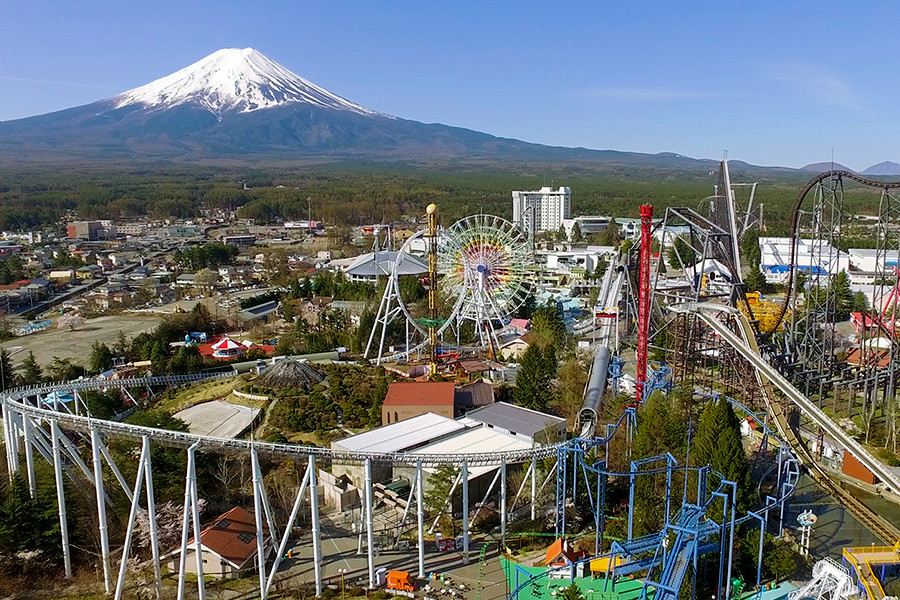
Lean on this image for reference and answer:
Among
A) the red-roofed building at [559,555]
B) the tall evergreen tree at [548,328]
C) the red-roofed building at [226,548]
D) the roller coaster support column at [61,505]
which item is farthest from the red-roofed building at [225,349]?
the red-roofed building at [559,555]

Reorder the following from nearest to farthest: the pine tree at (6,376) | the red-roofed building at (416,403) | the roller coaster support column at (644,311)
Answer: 1. the roller coaster support column at (644,311)
2. the red-roofed building at (416,403)
3. the pine tree at (6,376)

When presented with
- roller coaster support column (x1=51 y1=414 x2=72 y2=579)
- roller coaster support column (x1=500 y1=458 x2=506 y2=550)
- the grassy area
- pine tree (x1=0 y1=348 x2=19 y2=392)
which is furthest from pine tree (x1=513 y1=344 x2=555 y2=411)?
pine tree (x1=0 y1=348 x2=19 y2=392)

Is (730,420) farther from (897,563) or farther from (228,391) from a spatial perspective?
(228,391)

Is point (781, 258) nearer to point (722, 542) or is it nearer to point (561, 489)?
point (561, 489)

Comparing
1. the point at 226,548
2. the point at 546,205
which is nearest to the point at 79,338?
the point at 226,548

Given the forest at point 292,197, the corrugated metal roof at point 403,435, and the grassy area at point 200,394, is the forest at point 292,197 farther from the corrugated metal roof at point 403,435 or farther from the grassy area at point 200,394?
the corrugated metal roof at point 403,435

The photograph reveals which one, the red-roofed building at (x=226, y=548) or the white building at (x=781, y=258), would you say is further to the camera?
the white building at (x=781, y=258)
